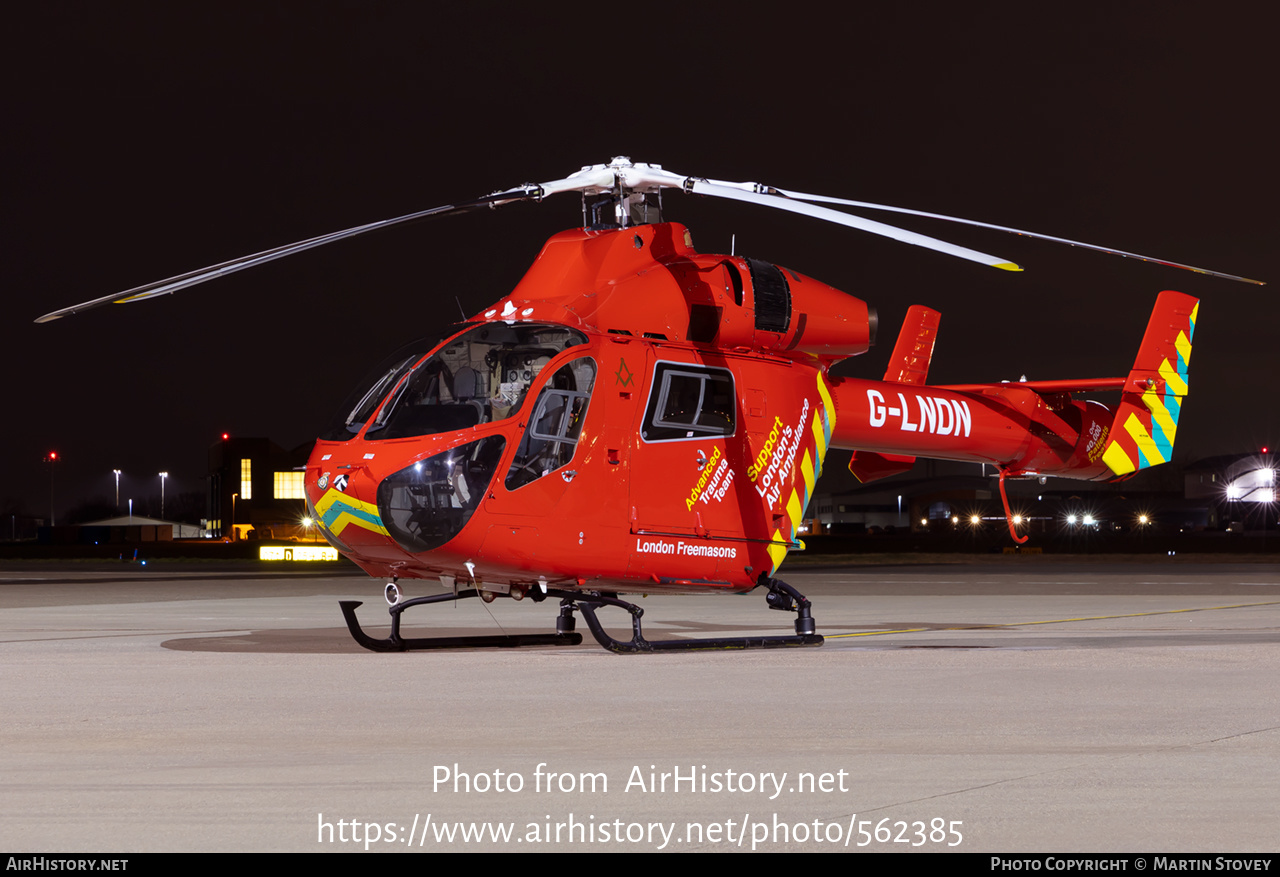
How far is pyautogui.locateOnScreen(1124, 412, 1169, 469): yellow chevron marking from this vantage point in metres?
18.0

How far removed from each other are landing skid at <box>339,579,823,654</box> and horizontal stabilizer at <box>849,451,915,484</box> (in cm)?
317

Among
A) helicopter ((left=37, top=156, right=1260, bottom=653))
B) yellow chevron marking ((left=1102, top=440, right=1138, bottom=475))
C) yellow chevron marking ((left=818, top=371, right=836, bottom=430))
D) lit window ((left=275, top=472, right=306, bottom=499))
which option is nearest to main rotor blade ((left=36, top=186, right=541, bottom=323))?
helicopter ((left=37, top=156, right=1260, bottom=653))

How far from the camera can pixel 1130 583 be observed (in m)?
29.6

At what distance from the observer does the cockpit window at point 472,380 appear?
443 inches

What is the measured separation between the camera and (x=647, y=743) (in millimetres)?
7137

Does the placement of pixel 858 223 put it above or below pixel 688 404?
above

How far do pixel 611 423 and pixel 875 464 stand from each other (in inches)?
216

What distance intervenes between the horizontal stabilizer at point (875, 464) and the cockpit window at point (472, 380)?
5804 mm

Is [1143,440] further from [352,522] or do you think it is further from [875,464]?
[352,522]

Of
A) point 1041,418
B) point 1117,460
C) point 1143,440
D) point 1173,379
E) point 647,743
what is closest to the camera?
point 647,743

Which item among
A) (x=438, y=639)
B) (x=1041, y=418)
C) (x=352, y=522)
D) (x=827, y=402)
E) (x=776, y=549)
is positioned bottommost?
(x=438, y=639)

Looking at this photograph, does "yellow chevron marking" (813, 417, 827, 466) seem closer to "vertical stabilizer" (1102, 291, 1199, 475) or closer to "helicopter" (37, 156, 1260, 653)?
"helicopter" (37, 156, 1260, 653)

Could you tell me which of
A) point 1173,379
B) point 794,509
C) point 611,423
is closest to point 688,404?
point 611,423

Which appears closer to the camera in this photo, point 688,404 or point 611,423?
point 611,423
